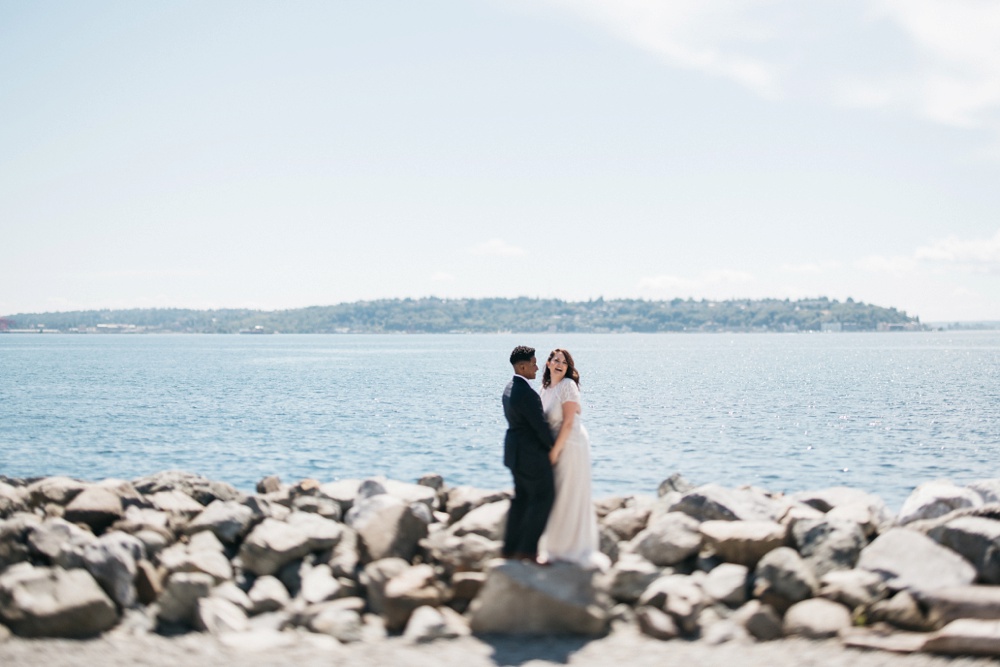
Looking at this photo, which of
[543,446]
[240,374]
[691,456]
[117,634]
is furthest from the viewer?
[240,374]

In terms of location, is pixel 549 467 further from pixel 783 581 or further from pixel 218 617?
pixel 218 617

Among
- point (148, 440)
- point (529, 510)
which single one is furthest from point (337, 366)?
point (529, 510)

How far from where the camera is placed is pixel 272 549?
10.9 meters

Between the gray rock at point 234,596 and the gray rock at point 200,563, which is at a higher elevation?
the gray rock at point 200,563

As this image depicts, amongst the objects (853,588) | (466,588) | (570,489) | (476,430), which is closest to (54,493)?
(466,588)

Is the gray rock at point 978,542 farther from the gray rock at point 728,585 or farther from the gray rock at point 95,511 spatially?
the gray rock at point 95,511

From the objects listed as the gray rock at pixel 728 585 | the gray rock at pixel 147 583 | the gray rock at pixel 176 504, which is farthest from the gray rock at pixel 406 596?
the gray rock at pixel 176 504

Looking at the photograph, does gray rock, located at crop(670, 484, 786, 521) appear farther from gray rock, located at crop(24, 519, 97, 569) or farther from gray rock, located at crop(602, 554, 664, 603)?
gray rock, located at crop(24, 519, 97, 569)

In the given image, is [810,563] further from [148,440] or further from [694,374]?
[694,374]

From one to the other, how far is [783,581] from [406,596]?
389 cm

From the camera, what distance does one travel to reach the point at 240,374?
90250mm

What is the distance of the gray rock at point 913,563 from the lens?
9.43 m

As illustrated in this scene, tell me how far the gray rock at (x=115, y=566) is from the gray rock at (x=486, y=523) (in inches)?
150

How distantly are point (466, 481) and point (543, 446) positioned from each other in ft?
57.2
